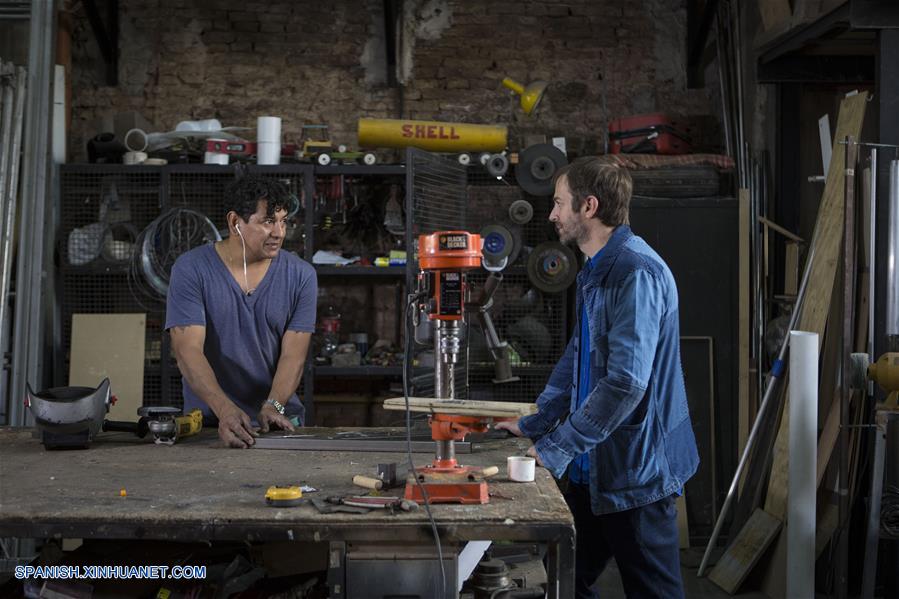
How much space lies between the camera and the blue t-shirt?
324 centimetres

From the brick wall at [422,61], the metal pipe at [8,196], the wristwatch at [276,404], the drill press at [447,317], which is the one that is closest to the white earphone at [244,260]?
the wristwatch at [276,404]

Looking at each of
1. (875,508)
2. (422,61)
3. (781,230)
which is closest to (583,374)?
(875,508)

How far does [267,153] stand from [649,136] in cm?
211

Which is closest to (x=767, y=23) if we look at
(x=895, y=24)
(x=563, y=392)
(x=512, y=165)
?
(x=895, y=24)

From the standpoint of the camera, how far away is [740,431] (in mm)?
5086

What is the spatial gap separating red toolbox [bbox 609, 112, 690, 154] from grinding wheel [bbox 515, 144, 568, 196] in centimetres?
39

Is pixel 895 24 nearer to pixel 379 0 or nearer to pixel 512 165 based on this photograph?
pixel 512 165

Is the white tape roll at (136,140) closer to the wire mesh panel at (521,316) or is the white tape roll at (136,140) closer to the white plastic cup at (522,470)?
the wire mesh panel at (521,316)

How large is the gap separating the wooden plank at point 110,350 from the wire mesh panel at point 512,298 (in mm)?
1530

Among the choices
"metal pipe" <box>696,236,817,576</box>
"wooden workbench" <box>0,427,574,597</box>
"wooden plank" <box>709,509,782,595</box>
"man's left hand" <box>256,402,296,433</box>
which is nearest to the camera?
"wooden workbench" <box>0,427,574,597</box>

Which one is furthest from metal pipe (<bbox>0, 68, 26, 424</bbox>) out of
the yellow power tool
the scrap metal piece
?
the scrap metal piece

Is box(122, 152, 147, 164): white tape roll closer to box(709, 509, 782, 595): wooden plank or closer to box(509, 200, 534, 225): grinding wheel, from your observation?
box(509, 200, 534, 225): grinding wheel

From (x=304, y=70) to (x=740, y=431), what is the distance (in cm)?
326

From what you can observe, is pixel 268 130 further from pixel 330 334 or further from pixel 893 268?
pixel 893 268
